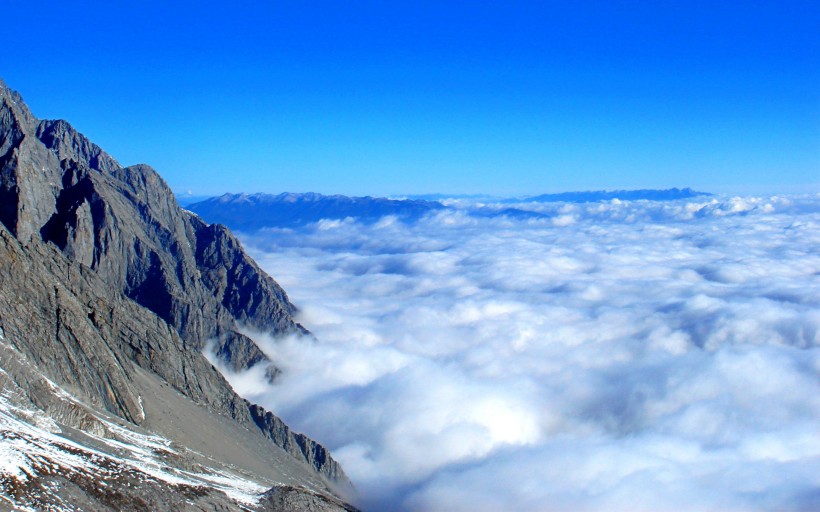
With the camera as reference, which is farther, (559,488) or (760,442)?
(760,442)

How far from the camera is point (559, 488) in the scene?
436ft

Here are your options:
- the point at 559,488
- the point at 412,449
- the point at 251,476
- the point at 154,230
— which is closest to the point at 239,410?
the point at 251,476

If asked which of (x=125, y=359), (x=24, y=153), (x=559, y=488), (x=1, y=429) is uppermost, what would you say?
(x=24, y=153)

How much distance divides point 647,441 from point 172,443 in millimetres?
129300

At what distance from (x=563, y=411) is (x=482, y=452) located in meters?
47.9

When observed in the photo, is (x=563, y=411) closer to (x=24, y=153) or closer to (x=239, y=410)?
(x=239, y=410)

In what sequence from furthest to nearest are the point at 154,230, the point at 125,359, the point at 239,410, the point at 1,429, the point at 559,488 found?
the point at 154,230 → the point at 559,488 → the point at 239,410 → the point at 125,359 → the point at 1,429

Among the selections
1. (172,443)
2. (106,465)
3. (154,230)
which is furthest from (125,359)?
(154,230)

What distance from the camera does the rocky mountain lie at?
52.6 metres

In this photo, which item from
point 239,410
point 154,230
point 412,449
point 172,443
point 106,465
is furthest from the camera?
point 154,230

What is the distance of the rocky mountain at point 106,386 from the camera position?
52625 millimetres

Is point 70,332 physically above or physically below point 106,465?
above

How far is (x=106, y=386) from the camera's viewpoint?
81625 millimetres

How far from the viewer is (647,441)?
166250mm
